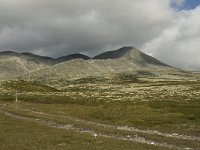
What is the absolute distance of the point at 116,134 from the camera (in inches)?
1855

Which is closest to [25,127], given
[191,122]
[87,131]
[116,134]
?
[87,131]

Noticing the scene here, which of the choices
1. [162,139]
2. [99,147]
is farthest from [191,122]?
[99,147]

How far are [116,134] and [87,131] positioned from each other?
541 centimetres

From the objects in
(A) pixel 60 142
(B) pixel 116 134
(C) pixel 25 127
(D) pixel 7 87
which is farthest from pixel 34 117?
(D) pixel 7 87

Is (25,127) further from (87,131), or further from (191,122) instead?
(191,122)

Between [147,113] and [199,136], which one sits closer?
[199,136]

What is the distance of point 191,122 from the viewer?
61.0 meters

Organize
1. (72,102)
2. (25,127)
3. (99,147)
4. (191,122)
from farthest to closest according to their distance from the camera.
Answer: (72,102), (191,122), (25,127), (99,147)

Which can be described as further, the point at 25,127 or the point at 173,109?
the point at 173,109

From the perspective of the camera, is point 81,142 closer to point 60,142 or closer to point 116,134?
point 60,142

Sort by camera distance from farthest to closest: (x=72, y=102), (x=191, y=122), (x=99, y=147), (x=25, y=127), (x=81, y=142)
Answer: (x=72, y=102), (x=191, y=122), (x=25, y=127), (x=81, y=142), (x=99, y=147)

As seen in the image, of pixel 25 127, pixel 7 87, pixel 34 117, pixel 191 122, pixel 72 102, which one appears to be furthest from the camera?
pixel 7 87

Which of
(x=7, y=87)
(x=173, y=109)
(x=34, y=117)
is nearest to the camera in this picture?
(x=34, y=117)

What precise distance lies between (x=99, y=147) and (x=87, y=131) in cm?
1623
